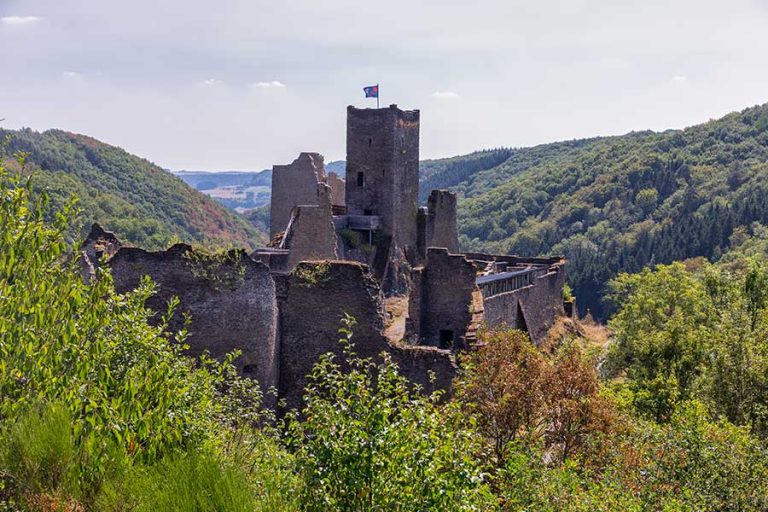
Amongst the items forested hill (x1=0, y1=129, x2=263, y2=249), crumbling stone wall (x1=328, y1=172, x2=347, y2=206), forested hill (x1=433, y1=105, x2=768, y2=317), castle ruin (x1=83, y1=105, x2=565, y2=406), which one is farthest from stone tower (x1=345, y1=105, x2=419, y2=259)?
forested hill (x1=433, y1=105, x2=768, y2=317)

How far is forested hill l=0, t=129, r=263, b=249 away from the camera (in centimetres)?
9194

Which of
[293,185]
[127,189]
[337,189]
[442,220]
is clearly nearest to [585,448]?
[293,185]

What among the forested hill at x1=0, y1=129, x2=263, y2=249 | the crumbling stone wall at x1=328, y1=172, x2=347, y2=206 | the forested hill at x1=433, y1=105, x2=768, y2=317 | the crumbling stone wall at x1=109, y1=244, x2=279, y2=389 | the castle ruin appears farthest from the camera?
the forested hill at x1=433, y1=105, x2=768, y2=317

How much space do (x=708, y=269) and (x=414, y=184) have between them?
15534 millimetres

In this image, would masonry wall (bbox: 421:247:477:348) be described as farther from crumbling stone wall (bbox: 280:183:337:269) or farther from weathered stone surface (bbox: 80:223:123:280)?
weathered stone surface (bbox: 80:223:123:280)

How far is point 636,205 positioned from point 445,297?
11663cm

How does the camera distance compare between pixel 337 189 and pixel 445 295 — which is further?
pixel 337 189

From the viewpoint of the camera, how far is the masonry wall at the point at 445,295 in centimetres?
2633

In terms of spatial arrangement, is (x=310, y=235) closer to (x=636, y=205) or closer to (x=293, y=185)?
(x=293, y=185)

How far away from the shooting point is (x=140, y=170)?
122 meters

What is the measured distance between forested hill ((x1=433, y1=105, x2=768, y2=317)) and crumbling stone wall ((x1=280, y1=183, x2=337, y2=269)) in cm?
6603

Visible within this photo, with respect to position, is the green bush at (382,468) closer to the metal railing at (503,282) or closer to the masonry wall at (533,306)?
the masonry wall at (533,306)

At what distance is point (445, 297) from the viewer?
2650 cm

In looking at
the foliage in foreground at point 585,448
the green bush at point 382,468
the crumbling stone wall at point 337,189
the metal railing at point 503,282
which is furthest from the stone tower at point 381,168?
the green bush at point 382,468
